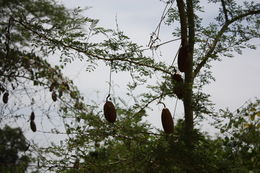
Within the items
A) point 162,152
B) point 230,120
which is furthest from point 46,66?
point 162,152

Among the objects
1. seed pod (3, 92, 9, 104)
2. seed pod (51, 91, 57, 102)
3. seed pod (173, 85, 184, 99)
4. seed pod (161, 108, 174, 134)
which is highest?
seed pod (51, 91, 57, 102)

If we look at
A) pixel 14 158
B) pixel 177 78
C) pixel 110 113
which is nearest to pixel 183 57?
pixel 177 78

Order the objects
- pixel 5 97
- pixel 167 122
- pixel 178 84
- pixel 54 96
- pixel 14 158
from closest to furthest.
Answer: pixel 167 122
pixel 178 84
pixel 5 97
pixel 54 96
pixel 14 158

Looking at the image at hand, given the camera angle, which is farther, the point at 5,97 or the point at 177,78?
the point at 5,97

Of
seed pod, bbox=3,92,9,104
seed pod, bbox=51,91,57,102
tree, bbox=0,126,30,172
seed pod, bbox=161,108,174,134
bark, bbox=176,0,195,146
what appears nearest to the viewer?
seed pod, bbox=161,108,174,134

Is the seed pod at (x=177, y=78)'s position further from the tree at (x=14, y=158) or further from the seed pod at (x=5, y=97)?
the seed pod at (x=5, y=97)

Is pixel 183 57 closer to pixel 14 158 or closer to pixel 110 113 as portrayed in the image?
pixel 110 113

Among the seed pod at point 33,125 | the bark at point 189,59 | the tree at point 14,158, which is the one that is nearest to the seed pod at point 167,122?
the bark at point 189,59

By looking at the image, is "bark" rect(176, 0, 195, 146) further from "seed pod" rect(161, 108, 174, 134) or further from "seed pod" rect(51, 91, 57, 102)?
"seed pod" rect(51, 91, 57, 102)

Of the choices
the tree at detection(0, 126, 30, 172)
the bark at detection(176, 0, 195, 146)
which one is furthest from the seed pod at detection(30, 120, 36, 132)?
the bark at detection(176, 0, 195, 146)

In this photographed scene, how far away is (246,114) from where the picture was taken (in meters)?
2.58

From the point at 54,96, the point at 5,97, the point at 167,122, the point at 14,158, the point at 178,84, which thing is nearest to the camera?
the point at 167,122

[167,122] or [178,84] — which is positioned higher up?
[178,84]

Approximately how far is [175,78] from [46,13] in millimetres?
2417
